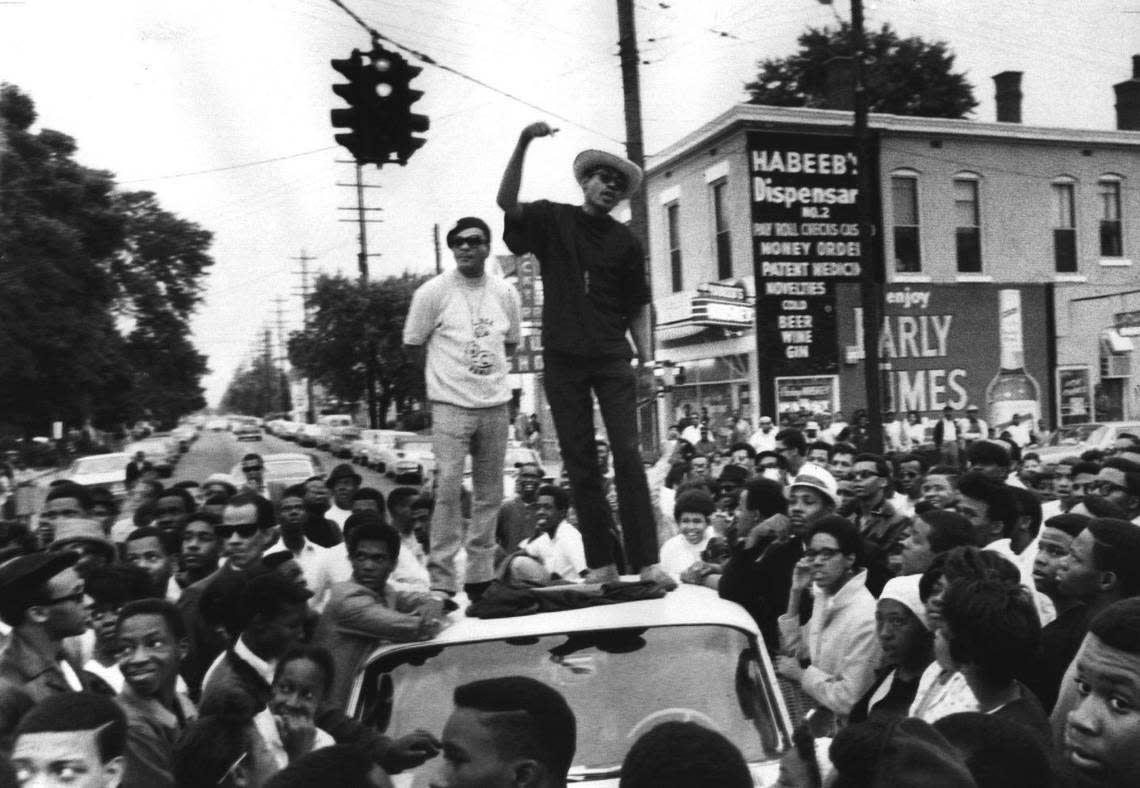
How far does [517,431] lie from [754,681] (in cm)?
3077

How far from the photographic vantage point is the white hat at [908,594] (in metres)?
3.87

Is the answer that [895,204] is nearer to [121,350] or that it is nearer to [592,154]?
[592,154]

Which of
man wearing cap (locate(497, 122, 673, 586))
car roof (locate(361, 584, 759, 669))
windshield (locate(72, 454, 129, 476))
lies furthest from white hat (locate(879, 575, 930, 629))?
windshield (locate(72, 454, 129, 476))

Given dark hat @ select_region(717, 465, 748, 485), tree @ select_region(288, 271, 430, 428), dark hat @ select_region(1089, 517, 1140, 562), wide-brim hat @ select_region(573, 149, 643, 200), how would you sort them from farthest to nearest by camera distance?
tree @ select_region(288, 271, 430, 428), dark hat @ select_region(717, 465, 748, 485), wide-brim hat @ select_region(573, 149, 643, 200), dark hat @ select_region(1089, 517, 1140, 562)

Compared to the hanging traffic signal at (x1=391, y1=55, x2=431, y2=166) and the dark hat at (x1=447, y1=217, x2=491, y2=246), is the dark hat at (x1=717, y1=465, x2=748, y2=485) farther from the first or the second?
the dark hat at (x1=447, y1=217, x2=491, y2=246)

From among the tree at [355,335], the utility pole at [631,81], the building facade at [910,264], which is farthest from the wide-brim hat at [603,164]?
the tree at [355,335]

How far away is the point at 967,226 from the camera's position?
92.4 ft

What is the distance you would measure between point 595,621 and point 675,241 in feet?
88.6

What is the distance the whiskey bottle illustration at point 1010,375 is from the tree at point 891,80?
12.6 meters

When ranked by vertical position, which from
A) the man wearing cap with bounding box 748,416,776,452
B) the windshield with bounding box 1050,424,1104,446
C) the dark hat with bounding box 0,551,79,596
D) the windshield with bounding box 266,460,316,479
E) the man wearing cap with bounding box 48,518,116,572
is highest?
the dark hat with bounding box 0,551,79,596

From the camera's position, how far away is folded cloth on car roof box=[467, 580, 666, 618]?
3.84 meters

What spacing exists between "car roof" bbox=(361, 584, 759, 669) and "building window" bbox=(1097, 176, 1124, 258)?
29.2 metres

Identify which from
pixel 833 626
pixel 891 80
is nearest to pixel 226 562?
pixel 833 626

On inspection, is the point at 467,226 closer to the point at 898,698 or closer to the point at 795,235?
the point at 898,698
